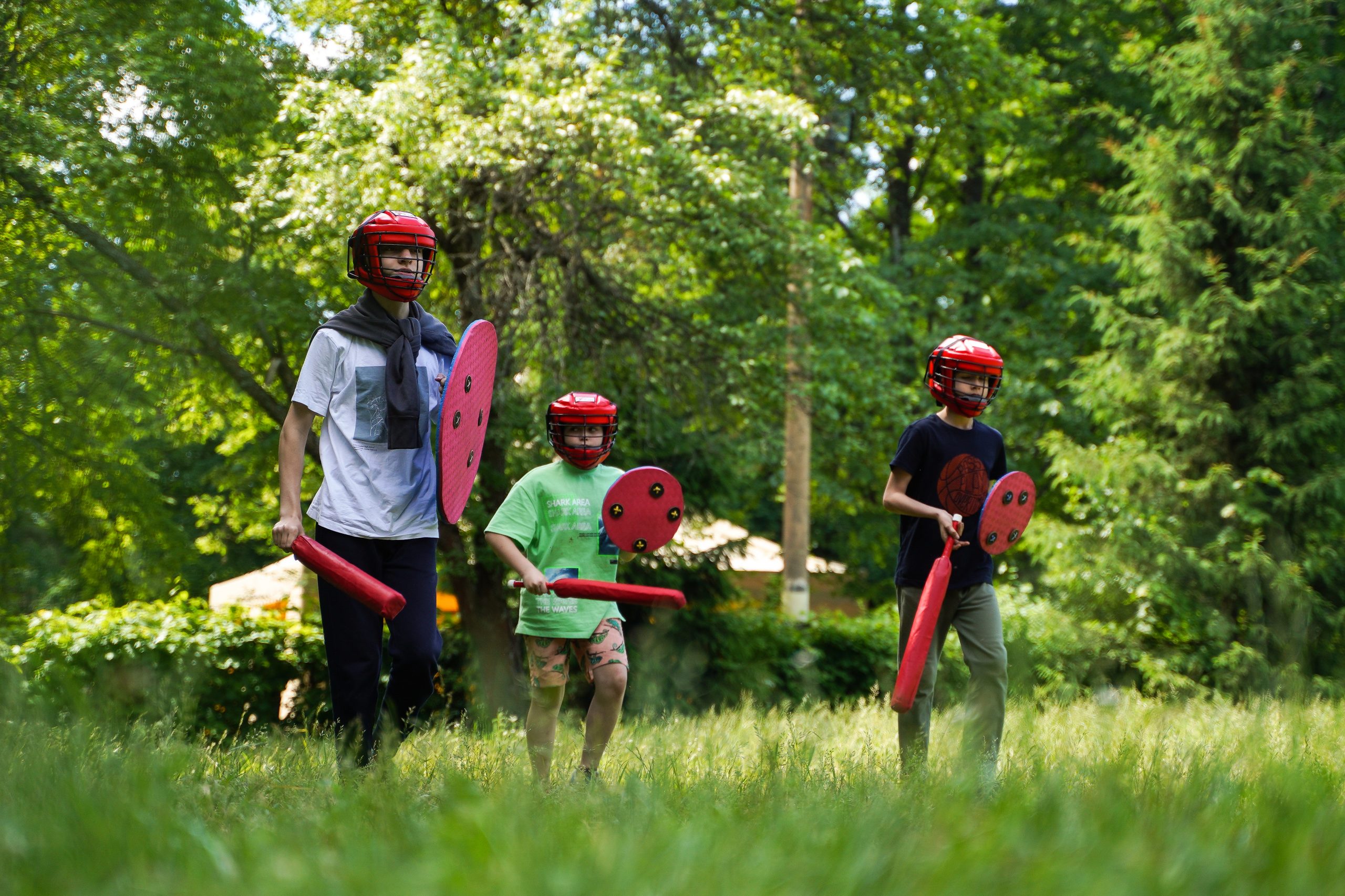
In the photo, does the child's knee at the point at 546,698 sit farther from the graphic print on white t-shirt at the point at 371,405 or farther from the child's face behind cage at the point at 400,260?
the child's face behind cage at the point at 400,260

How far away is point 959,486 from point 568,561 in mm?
1566

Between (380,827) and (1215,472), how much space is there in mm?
10382

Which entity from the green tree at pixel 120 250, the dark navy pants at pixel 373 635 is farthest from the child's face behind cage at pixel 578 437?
the green tree at pixel 120 250

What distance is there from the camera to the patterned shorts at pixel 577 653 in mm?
4324

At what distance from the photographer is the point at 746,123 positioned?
1077cm

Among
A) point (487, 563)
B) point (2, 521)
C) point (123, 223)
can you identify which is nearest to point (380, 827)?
point (487, 563)

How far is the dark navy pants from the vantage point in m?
3.92

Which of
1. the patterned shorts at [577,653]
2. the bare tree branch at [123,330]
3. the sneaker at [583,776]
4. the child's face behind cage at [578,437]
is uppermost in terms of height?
the bare tree branch at [123,330]

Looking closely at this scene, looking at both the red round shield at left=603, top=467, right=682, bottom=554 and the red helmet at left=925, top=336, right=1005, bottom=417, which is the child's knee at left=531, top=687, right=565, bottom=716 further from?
the red helmet at left=925, top=336, right=1005, bottom=417

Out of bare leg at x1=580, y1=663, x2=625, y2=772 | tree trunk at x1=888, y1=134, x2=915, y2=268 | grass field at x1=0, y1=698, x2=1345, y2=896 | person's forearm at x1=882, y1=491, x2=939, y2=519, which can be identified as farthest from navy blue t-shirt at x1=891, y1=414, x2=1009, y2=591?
tree trunk at x1=888, y1=134, x2=915, y2=268

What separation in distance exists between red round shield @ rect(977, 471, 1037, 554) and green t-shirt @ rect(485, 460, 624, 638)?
1.43 metres

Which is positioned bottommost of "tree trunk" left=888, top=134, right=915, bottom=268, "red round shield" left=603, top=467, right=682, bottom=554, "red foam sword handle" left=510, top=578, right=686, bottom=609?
"red foam sword handle" left=510, top=578, right=686, bottom=609

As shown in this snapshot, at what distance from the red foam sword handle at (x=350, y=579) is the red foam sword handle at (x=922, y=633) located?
178 cm

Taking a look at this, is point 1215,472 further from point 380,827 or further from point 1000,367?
point 380,827
